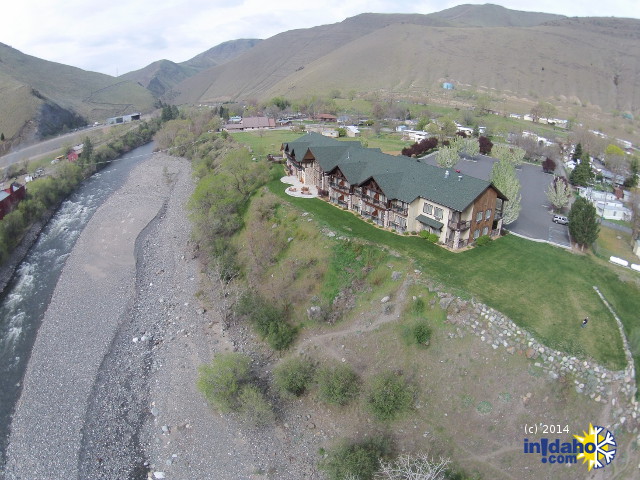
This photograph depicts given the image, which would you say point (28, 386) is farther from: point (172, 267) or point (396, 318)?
point (396, 318)

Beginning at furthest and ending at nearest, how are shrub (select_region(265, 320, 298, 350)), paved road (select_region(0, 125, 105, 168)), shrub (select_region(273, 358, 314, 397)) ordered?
paved road (select_region(0, 125, 105, 168)) < shrub (select_region(265, 320, 298, 350)) < shrub (select_region(273, 358, 314, 397))

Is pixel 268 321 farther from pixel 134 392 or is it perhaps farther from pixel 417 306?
pixel 417 306

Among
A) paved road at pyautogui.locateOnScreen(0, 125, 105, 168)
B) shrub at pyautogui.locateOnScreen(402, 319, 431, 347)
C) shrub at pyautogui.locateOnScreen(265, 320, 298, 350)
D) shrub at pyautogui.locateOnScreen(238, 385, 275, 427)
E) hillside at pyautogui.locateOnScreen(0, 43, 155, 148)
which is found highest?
hillside at pyautogui.locateOnScreen(0, 43, 155, 148)

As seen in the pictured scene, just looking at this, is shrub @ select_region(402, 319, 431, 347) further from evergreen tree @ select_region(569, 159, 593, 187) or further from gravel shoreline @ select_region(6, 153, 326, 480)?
evergreen tree @ select_region(569, 159, 593, 187)

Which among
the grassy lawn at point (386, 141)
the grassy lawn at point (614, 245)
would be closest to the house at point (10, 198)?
the grassy lawn at point (386, 141)

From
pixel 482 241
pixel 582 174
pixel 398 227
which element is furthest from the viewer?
pixel 582 174

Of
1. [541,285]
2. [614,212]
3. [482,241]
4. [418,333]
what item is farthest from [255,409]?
[614,212]

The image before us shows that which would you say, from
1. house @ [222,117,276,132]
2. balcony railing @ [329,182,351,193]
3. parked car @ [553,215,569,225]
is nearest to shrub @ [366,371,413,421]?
balcony railing @ [329,182,351,193]
